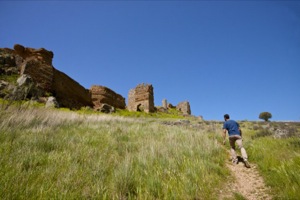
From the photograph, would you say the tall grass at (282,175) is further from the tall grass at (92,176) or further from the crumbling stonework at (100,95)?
the crumbling stonework at (100,95)

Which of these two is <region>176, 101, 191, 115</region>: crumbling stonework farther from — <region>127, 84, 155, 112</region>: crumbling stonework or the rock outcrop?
the rock outcrop

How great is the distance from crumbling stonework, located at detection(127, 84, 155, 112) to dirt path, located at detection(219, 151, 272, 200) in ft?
86.3

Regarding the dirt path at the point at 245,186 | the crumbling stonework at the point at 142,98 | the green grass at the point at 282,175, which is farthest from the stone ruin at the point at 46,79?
the green grass at the point at 282,175

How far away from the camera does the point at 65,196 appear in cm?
216

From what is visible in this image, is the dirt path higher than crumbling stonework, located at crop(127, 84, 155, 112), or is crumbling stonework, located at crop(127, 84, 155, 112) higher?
crumbling stonework, located at crop(127, 84, 155, 112)

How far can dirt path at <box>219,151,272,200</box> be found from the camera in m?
3.20

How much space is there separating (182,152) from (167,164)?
3.62ft

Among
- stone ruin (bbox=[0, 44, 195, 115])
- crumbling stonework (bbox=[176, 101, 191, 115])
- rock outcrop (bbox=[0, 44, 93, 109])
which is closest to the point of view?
stone ruin (bbox=[0, 44, 195, 115])

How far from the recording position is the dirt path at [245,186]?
10.5 feet

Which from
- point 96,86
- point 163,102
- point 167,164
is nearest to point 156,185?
point 167,164

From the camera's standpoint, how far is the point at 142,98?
31984 mm

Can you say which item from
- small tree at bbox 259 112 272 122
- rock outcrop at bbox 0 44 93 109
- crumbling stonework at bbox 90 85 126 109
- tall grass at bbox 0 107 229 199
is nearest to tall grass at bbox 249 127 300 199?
tall grass at bbox 0 107 229 199

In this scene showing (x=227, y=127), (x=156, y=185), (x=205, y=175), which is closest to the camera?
(x=156, y=185)

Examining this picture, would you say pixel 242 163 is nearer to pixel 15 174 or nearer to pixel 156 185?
pixel 156 185
